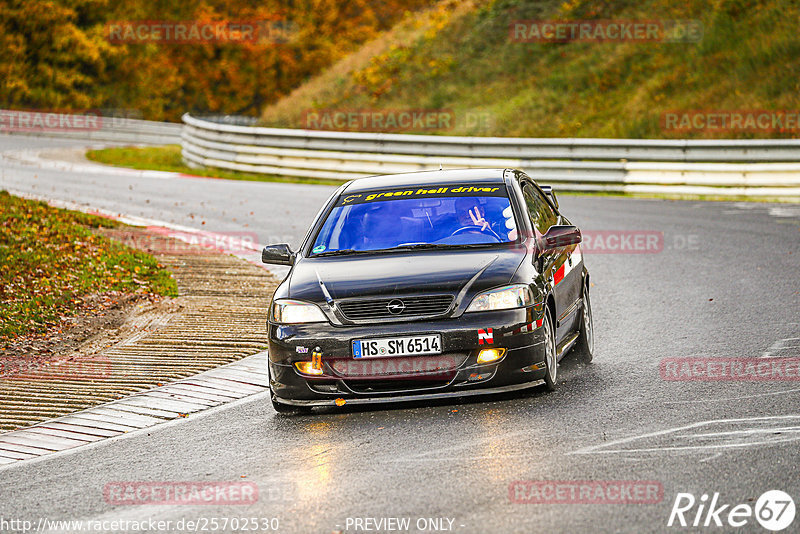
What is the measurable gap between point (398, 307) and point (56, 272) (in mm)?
6862

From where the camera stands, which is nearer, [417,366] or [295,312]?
[417,366]

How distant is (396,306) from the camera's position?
770 centimetres

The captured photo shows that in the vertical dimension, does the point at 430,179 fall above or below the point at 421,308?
above

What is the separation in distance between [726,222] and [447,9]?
2305 centimetres

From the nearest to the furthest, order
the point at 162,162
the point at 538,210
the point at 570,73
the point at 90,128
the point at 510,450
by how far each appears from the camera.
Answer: the point at 510,450
the point at 538,210
the point at 570,73
the point at 162,162
the point at 90,128

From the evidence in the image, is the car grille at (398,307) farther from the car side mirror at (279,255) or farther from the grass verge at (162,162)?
the grass verge at (162,162)

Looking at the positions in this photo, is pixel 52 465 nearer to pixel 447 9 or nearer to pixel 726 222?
pixel 726 222

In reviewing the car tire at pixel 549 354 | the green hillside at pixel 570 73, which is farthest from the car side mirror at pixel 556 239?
the green hillside at pixel 570 73

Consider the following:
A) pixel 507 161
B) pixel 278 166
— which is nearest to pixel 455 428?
pixel 507 161

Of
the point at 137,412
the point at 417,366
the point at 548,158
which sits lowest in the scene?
the point at 548,158

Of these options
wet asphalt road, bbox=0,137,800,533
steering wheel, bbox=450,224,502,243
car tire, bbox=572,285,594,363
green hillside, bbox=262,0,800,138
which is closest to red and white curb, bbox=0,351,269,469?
wet asphalt road, bbox=0,137,800,533

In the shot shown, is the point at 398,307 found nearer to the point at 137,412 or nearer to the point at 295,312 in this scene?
the point at 295,312

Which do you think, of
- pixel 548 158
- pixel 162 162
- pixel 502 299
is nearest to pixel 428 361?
pixel 502 299

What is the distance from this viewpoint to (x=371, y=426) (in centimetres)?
761
